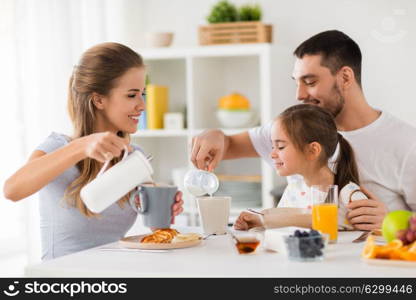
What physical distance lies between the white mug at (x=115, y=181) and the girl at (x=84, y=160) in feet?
0.46

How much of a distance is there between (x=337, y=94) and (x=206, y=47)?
1552mm

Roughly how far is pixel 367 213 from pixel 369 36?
2.29 m

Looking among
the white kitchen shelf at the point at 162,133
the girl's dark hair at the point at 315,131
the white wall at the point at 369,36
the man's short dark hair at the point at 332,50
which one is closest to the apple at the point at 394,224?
the girl's dark hair at the point at 315,131

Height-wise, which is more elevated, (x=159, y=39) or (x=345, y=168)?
(x=159, y=39)

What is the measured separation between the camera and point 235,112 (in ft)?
13.2

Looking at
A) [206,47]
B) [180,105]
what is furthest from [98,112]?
[180,105]

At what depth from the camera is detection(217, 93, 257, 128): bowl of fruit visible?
4.01m

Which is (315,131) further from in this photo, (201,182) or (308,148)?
(201,182)

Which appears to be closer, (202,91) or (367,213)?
(367,213)

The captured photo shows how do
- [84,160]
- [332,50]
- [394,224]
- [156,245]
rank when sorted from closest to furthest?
[394,224] → [156,245] → [84,160] → [332,50]

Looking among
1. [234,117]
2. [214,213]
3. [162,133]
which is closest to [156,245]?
[214,213]

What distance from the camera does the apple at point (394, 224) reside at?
155 centimetres

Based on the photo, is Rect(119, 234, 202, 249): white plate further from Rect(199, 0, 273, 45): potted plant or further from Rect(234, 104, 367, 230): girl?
Rect(199, 0, 273, 45): potted plant

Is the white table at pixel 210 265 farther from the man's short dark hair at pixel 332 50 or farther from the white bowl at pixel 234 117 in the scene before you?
the white bowl at pixel 234 117
